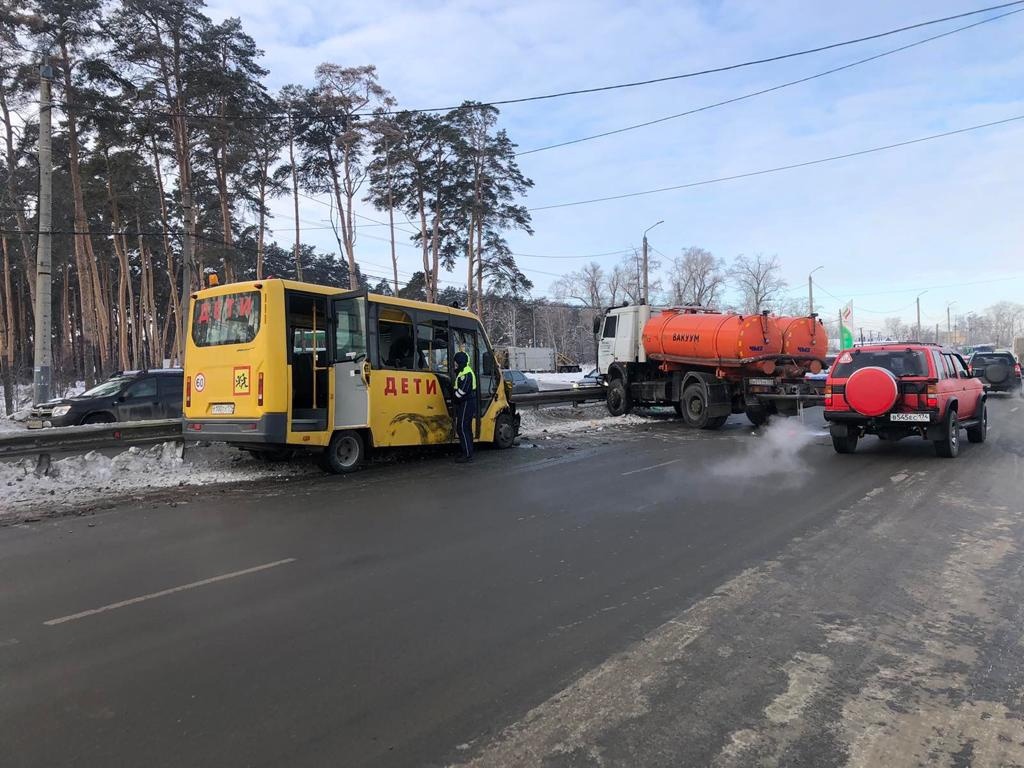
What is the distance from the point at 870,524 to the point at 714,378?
1022cm

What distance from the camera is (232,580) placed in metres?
5.21

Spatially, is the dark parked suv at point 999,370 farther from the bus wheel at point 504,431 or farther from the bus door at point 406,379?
the bus door at point 406,379

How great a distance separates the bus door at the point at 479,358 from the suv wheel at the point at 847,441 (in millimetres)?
6191

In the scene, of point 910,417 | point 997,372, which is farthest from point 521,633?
point 997,372

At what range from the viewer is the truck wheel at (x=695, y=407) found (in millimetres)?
16611

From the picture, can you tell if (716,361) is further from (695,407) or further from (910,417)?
(910,417)

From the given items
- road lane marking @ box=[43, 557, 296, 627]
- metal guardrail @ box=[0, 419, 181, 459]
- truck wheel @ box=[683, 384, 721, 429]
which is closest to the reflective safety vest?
metal guardrail @ box=[0, 419, 181, 459]

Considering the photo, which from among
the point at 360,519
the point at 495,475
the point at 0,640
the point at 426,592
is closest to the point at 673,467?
the point at 495,475

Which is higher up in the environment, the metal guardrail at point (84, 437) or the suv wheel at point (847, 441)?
the metal guardrail at point (84, 437)

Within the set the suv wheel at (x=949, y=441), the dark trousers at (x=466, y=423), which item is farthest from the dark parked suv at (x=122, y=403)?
the suv wheel at (x=949, y=441)

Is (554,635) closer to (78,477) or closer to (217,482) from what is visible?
(217,482)

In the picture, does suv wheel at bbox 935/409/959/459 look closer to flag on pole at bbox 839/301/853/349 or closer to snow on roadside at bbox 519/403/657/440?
snow on roadside at bbox 519/403/657/440

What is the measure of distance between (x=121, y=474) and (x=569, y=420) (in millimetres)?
11907

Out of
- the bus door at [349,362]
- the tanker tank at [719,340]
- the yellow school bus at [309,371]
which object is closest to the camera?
the yellow school bus at [309,371]
